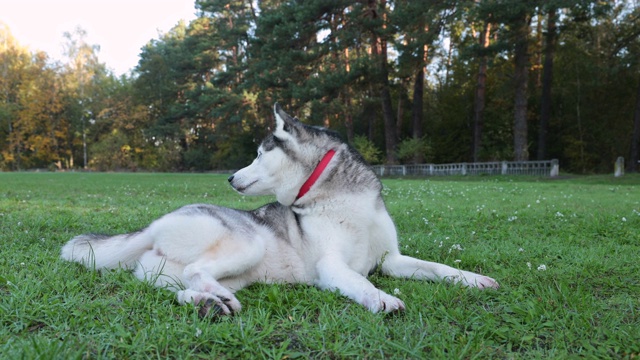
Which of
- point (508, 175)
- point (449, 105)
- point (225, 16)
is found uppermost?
point (225, 16)

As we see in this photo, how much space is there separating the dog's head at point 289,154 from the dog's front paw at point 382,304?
4.23 ft

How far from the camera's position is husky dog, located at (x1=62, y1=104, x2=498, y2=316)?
277 cm

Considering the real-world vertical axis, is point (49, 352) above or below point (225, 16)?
below

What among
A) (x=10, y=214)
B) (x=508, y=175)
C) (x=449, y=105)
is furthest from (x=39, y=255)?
(x=449, y=105)

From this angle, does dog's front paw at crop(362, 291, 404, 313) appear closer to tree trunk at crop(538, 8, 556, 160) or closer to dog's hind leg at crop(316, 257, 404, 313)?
dog's hind leg at crop(316, 257, 404, 313)

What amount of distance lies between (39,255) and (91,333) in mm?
2119

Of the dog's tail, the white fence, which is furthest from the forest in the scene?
the dog's tail

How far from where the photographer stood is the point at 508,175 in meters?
23.6

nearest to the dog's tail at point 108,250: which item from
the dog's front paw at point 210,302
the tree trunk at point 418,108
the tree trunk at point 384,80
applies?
the dog's front paw at point 210,302

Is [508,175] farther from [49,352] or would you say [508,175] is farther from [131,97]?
[131,97]

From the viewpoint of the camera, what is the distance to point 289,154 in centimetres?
356

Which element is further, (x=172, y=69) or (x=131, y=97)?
(x=131, y=97)

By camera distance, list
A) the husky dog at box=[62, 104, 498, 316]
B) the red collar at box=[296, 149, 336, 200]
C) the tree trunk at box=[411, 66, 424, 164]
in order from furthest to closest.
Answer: the tree trunk at box=[411, 66, 424, 164] < the red collar at box=[296, 149, 336, 200] < the husky dog at box=[62, 104, 498, 316]

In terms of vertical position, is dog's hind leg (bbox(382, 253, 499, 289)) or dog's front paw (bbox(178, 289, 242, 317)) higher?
dog's front paw (bbox(178, 289, 242, 317))
